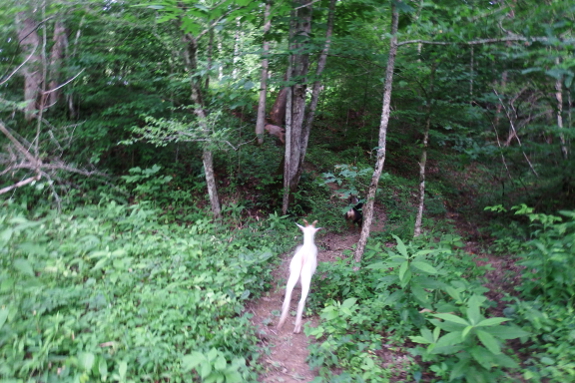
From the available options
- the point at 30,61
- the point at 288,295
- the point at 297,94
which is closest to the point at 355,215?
the point at 297,94

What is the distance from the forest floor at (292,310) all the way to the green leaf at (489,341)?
1218 millimetres

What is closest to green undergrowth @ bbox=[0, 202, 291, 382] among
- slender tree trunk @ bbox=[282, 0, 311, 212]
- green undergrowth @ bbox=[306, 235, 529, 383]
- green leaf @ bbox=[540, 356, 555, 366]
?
green undergrowth @ bbox=[306, 235, 529, 383]

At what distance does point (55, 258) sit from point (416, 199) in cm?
924

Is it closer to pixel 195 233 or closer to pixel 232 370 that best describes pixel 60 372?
pixel 232 370

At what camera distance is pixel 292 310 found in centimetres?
484

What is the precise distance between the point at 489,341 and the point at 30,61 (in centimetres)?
846

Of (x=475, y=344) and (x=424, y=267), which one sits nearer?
(x=475, y=344)

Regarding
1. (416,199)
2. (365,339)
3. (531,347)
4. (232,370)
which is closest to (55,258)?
(232,370)

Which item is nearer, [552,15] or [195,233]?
[552,15]

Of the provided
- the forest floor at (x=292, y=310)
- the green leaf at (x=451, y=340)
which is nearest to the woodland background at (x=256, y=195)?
the green leaf at (x=451, y=340)

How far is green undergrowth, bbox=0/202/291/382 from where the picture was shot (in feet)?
9.87

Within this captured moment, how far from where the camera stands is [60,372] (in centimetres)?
288

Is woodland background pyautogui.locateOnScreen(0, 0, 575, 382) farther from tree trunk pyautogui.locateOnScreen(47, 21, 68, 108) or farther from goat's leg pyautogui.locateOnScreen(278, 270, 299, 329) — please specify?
goat's leg pyautogui.locateOnScreen(278, 270, 299, 329)

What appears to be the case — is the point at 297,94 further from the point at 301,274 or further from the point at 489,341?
the point at 489,341
